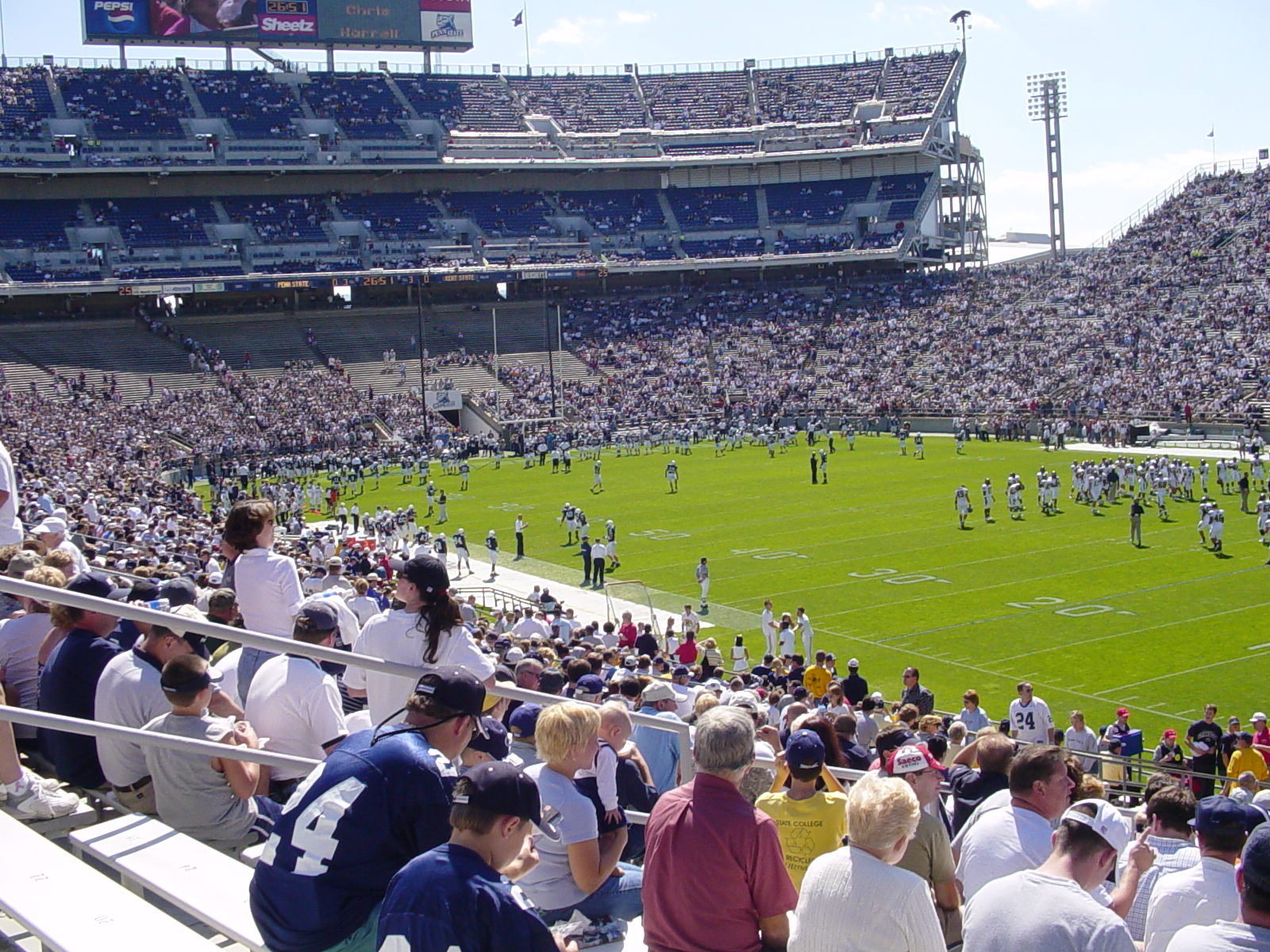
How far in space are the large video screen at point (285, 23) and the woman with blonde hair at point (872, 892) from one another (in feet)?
211

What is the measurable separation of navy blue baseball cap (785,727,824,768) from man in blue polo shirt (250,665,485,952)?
1.26 m

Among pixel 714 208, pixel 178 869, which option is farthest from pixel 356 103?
pixel 178 869

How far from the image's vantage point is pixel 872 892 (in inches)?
137

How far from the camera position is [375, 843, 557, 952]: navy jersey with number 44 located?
9.69 feet

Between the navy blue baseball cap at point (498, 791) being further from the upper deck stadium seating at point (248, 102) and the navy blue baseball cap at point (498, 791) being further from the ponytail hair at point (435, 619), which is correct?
the upper deck stadium seating at point (248, 102)

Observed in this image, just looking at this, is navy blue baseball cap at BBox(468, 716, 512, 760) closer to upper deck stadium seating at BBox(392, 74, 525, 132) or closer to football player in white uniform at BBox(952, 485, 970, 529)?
football player in white uniform at BBox(952, 485, 970, 529)

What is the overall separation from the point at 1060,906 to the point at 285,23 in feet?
215

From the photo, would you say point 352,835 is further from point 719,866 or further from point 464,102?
point 464,102

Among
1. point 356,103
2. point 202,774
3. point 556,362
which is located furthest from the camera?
point 356,103

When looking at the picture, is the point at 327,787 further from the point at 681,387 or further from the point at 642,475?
the point at 681,387

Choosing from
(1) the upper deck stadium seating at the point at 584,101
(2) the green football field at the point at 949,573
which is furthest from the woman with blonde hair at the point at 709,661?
(1) the upper deck stadium seating at the point at 584,101

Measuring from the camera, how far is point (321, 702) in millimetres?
4855

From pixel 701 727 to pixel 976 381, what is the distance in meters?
49.7

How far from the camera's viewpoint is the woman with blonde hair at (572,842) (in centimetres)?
417
